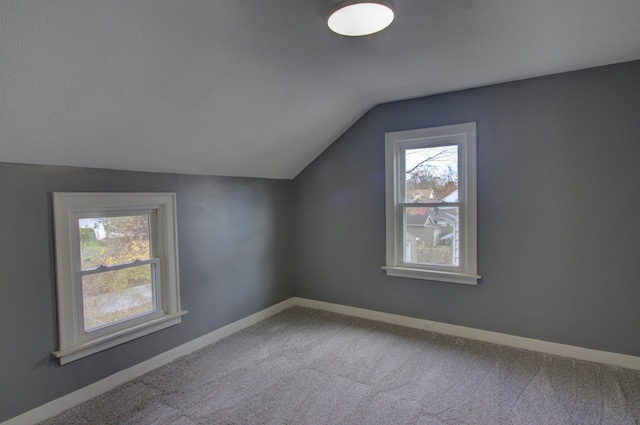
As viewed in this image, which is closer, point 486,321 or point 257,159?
point 486,321

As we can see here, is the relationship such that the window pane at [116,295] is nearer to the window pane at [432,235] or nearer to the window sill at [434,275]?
the window sill at [434,275]

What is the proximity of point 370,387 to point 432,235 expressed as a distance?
1624 mm

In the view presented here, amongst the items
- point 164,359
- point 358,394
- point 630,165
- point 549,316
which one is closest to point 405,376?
point 358,394

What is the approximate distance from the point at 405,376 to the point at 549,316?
1.35 meters

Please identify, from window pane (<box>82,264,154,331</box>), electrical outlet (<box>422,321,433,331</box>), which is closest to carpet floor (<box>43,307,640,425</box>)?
electrical outlet (<box>422,321,433,331</box>)

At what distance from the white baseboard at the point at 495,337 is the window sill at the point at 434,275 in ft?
1.42

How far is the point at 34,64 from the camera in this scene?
62.1 inches

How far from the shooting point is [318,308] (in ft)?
13.6

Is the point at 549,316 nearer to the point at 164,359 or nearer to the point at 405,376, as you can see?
the point at 405,376

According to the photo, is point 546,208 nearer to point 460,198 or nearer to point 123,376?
point 460,198

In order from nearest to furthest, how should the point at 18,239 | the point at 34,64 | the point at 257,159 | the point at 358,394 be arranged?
the point at 34,64 < the point at 18,239 < the point at 358,394 < the point at 257,159

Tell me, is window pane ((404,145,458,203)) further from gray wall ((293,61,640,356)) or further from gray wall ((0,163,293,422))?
gray wall ((0,163,293,422))

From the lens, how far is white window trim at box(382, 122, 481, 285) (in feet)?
10.5

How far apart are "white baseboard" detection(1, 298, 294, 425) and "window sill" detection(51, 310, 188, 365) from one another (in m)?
0.22
